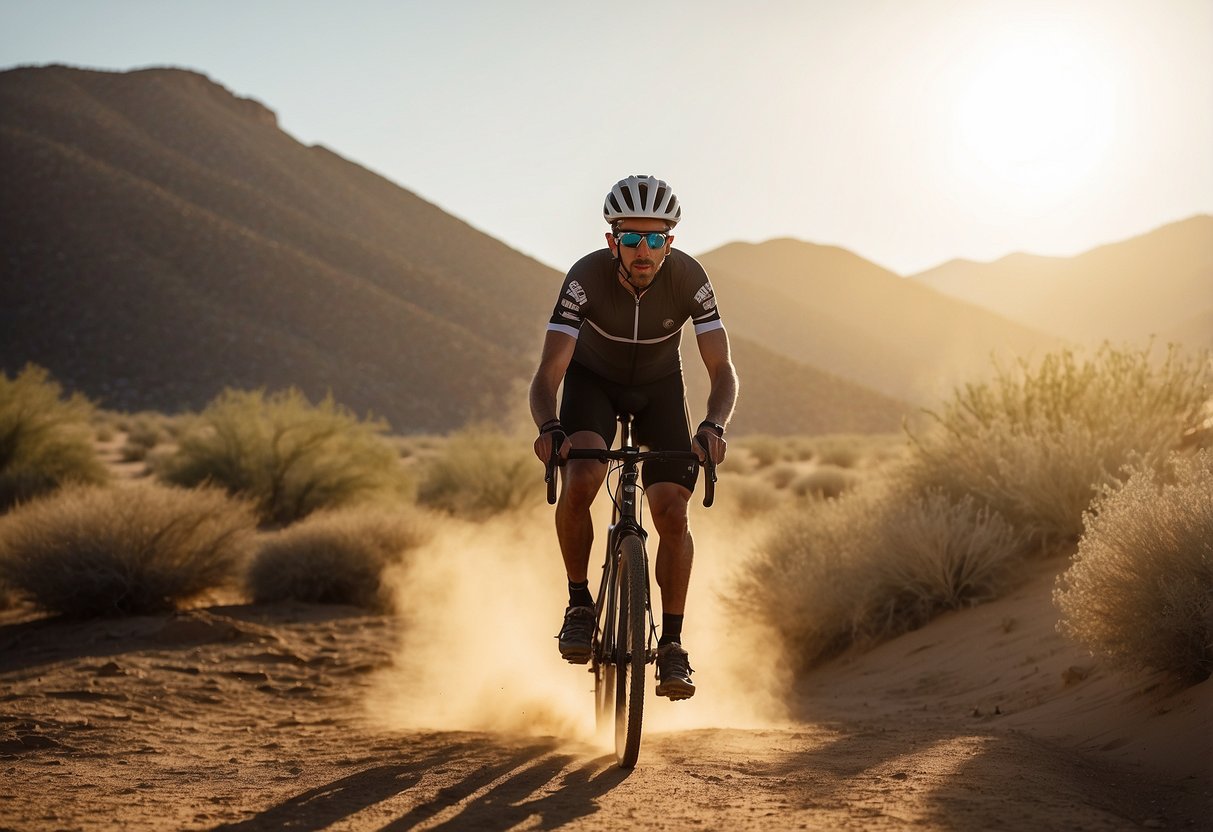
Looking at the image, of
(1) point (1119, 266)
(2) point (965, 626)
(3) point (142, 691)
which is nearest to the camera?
(3) point (142, 691)

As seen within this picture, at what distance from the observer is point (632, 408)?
630 cm

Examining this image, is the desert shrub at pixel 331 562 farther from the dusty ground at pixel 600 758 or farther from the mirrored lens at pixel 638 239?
the mirrored lens at pixel 638 239

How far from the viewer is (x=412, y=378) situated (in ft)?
222

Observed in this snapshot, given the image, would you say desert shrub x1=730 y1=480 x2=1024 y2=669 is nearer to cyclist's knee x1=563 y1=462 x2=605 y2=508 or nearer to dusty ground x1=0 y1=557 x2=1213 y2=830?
dusty ground x1=0 y1=557 x2=1213 y2=830

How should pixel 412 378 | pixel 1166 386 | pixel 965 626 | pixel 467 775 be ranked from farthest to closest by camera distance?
pixel 412 378
pixel 1166 386
pixel 965 626
pixel 467 775

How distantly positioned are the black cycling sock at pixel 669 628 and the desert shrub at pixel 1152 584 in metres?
2.51

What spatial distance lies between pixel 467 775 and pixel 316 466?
14.6 meters

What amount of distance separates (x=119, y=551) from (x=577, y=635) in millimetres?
7004

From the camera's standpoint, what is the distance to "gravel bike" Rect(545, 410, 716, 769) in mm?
5539

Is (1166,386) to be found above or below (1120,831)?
above

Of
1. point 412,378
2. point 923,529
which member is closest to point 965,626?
point 923,529

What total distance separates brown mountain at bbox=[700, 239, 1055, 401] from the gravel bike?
390 feet

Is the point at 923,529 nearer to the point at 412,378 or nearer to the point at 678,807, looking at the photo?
the point at 678,807

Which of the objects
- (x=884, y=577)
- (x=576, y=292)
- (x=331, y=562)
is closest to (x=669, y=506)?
(x=576, y=292)
